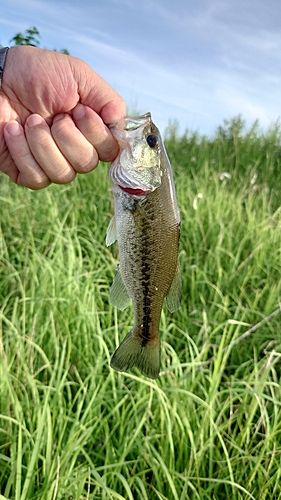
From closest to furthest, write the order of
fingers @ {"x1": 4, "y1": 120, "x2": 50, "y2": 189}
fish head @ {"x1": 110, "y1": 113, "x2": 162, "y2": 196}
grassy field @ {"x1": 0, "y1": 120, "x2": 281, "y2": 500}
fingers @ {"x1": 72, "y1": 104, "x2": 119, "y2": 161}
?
fish head @ {"x1": 110, "y1": 113, "x2": 162, "y2": 196} → fingers @ {"x1": 72, "y1": 104, "x2": 119, "y2": 161} → fingers @ {"x1": 4, "y1": 120, "x2": 50, "y2": 189} → grassy field @ {"x1": 0, "y1": 120, "x2": 281, "y2": 500}

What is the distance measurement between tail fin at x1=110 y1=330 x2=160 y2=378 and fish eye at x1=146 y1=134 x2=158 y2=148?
1.33ft

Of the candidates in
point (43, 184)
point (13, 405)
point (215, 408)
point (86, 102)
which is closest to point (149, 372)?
point (43, 184)

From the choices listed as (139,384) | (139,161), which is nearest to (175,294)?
(139,161)

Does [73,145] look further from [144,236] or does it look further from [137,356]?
[137,356]

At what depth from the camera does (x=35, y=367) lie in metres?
2.50

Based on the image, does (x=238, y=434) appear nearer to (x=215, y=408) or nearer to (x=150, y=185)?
(x=215, y=408)

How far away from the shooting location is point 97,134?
4.91 feet

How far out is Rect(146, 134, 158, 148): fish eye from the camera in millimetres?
1325

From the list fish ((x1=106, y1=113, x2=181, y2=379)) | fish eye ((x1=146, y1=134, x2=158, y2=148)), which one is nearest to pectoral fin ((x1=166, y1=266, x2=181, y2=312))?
fish ((x1=106, y1=113, x2=181, y2=379))

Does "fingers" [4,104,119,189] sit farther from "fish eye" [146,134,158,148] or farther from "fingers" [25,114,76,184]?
"fish eye" [146,134,158,148]

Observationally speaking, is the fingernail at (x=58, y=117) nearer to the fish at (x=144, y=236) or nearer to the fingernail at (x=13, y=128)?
the fingernail at (x=13, y=128)

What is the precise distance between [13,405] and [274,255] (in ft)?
6.55

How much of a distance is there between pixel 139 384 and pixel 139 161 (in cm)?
123

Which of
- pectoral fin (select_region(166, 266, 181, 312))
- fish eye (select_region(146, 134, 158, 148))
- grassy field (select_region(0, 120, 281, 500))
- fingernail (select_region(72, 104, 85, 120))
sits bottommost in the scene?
grassy field (select_region(0, 120, 281, 500))
